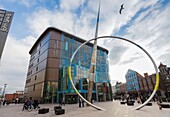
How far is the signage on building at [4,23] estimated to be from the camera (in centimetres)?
1061

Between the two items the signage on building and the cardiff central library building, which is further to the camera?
the cardiff central library building

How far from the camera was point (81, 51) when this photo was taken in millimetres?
41219

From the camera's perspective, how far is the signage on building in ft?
34.8

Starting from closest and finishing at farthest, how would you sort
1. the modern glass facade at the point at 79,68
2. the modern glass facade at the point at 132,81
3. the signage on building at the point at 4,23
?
the signage on building at the point at 4,23
the modern glass facade at the point at 79,68
the modern glass facade at the point at 132,81

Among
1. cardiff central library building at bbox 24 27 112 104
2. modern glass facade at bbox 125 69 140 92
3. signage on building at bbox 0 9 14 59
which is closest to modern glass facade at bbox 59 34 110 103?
cardiff central library building at bbox 24 27 112 104

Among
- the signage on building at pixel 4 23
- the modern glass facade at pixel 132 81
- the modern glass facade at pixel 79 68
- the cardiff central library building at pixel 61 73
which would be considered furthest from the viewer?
the modern glass facade at pixel 132 81

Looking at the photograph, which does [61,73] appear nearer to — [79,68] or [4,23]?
[79,68]

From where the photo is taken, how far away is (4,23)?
450 inches

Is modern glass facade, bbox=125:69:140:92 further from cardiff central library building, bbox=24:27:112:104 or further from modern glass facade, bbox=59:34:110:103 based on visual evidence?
cardiff central library building, bbox=24:27:112:104

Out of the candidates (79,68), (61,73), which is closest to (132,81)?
(79,68)

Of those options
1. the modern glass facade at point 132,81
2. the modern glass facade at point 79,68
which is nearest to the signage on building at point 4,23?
the modern glass facade at point 79,68

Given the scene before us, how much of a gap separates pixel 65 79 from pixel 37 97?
1021 centimetres

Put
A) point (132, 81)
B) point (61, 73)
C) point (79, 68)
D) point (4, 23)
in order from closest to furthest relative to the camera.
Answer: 1. point (4, 23)
2. point (61, 73)
3. point (79, 68)
4. point (132, 81)

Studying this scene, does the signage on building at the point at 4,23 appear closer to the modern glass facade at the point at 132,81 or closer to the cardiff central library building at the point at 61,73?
the cardiff central library building at the point at 61,73
